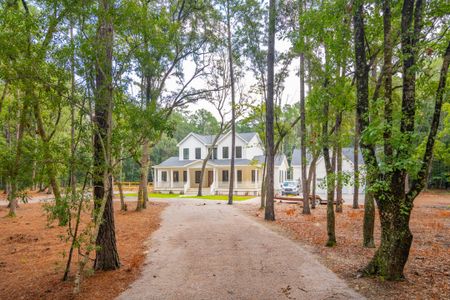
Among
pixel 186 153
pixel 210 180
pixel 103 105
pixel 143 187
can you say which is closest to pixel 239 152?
pixel 210 180

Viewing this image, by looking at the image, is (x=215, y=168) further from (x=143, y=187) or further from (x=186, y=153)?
(x=143, y=187)

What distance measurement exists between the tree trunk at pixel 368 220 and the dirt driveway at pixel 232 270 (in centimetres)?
171

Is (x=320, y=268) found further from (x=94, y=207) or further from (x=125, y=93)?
(x=125, y=93)

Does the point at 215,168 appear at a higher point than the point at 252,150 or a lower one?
lower

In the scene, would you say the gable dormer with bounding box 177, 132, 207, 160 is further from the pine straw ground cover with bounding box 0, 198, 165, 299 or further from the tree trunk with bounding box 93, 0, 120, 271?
the tree trunk with bounding box 93, 0, 120, 271

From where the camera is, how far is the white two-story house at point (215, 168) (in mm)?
29500

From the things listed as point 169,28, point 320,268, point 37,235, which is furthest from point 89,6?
point 37,235

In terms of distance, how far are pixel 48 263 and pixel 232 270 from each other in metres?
4.51

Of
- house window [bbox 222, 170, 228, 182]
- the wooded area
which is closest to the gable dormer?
house window [bbox 222, 170, 228, 182]

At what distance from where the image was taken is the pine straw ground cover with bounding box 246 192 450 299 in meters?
4.93

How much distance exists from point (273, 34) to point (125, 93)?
9155 mm

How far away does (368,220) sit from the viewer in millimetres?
7488

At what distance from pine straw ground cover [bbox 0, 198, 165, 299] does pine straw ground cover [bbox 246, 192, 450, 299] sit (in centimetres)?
441

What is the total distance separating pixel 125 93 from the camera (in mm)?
6211
